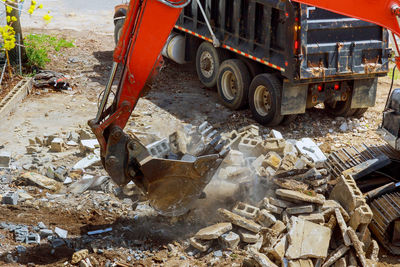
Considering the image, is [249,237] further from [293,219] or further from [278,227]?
[293,219]

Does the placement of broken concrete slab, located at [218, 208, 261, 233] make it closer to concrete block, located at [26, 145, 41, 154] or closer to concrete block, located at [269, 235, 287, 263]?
concrete block, located at [269, 235, 287, 263]

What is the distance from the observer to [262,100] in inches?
422

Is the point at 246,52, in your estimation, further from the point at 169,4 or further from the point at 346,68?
the point at 169,4

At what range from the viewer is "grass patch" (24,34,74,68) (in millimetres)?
13602

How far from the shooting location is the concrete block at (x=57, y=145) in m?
9.12

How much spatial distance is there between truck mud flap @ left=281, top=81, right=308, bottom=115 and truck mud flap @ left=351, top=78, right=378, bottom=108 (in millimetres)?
1066

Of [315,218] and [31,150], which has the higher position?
[315,218]

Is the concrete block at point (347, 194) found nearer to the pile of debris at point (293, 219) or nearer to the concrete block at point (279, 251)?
the pile of debris at point (293, 219)

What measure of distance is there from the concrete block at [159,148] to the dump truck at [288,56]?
3076 mm

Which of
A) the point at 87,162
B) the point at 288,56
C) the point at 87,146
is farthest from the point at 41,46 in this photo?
the point at 288,56

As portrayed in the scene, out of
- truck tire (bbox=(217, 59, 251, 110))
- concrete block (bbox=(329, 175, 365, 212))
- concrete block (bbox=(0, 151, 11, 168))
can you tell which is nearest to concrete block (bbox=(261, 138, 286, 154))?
concrete block (bbox=(329, 175, 365, 212))

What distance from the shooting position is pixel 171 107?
11.7 meters

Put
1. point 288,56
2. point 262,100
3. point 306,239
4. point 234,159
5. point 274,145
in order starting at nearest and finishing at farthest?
point 306,239
point 234,159
point 274,145
point 288,56
point 262,100

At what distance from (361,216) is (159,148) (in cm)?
265
